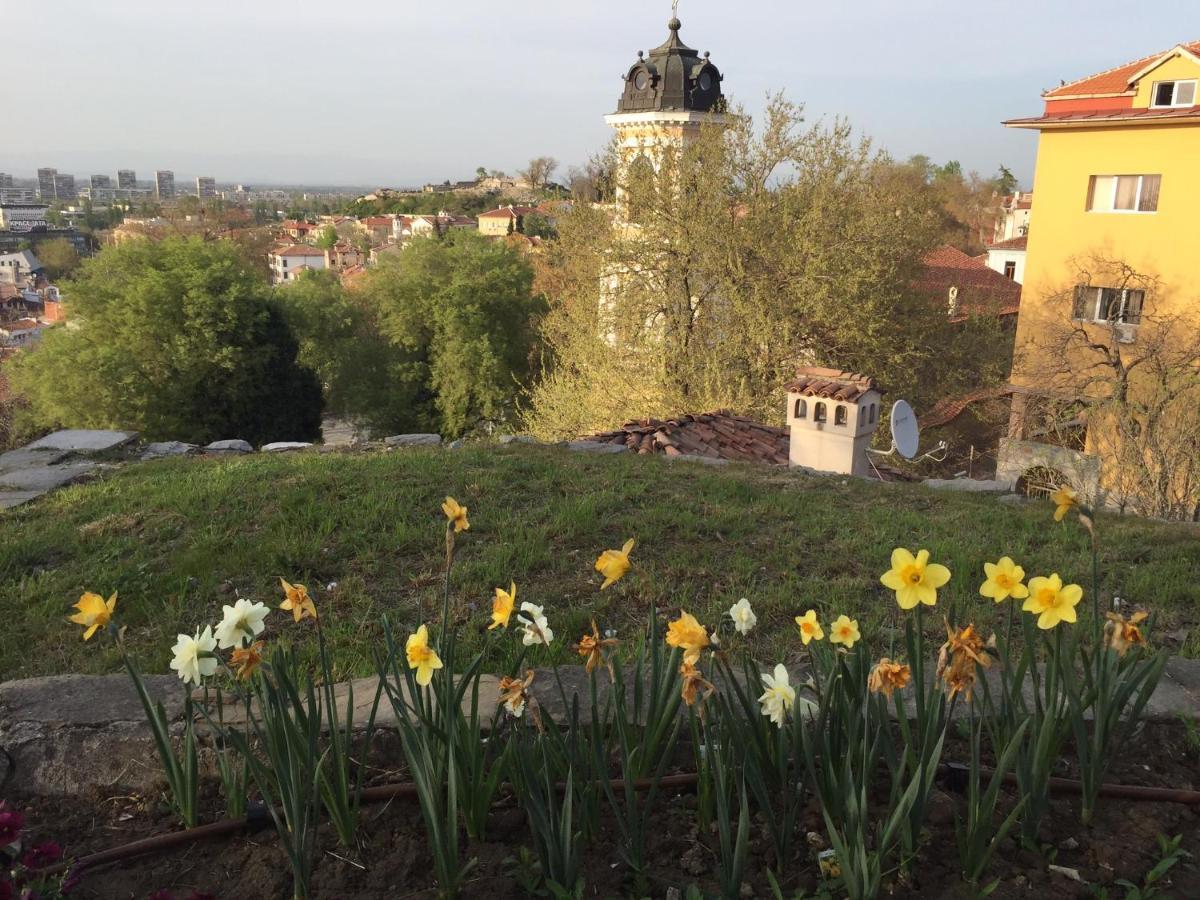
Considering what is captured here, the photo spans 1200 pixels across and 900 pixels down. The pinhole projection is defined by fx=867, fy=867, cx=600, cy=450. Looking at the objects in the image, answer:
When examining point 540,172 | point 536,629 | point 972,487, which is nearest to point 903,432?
point 972,487

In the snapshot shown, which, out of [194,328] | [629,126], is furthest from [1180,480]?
[194,328]

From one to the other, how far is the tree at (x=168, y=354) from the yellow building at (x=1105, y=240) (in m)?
17.7

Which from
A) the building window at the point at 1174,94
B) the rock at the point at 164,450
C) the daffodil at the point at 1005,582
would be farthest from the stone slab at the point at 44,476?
the building window at the point at 1174,94

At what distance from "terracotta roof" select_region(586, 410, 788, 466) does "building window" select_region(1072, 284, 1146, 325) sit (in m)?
9.23

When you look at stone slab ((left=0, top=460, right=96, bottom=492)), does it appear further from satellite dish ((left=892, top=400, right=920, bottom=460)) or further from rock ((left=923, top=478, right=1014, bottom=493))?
satellite dish ((left=892, top=400, right=920, bottom=460))

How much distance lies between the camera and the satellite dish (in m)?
8.99

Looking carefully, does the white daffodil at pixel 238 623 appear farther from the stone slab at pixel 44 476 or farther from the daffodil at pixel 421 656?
the stone slab at pixel 44 476

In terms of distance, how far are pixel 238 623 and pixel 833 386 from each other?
25.3 feet

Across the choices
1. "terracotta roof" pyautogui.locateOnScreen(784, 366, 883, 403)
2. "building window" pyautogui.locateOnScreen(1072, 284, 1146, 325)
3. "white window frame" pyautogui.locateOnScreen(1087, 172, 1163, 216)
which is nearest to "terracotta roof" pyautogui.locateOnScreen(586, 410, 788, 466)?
"terracotta roof" pyautogui.locateOnScreen(784, 366, 883, 403)

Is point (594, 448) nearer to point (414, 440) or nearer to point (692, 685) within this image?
point (414, 440)

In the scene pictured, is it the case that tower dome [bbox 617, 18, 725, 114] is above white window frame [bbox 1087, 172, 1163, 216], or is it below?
above

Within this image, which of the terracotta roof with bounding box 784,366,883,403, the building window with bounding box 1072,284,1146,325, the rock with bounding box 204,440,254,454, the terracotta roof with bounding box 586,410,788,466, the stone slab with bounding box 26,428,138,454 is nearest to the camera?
the stone slab with bounding box 26,428,138,454

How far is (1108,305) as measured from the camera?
53.4 ft

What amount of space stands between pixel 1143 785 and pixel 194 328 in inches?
914
